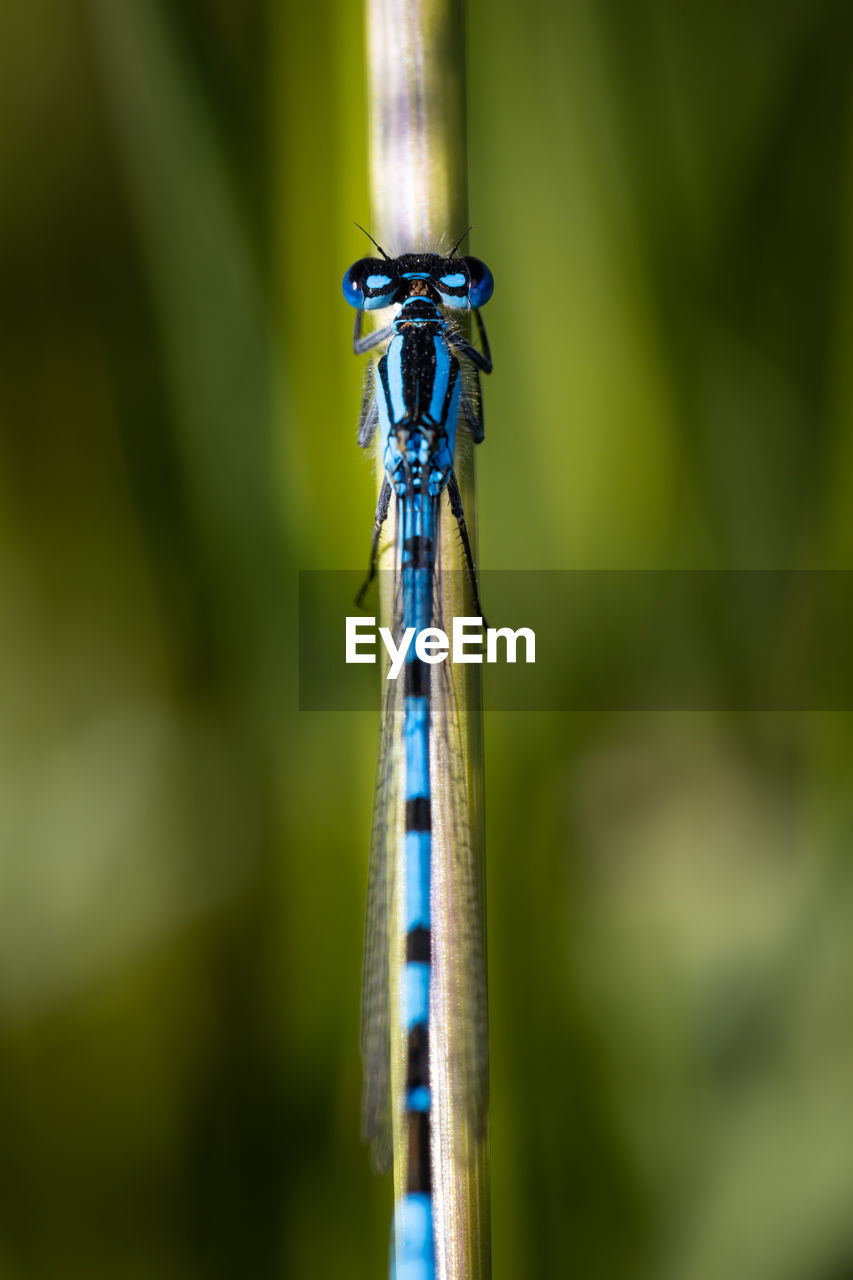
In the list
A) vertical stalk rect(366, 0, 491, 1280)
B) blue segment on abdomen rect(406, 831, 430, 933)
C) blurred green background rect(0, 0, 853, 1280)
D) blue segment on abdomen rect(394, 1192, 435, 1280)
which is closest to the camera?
blue segment on abdomen rect(394, 1192, 435, 1280)

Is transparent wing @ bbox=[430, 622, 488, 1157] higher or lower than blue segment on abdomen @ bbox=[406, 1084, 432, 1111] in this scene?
higher

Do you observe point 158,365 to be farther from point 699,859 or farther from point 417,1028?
point 699,859

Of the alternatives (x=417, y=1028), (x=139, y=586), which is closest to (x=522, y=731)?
(x=417, y=1028)

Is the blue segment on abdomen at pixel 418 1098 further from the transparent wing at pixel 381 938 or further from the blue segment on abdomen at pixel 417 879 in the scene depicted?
the blue segment on abdomen at pixel 417 879

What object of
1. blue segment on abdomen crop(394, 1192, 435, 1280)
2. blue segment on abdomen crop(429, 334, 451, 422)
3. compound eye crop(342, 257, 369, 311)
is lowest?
blue segment on abdomen crop(394, 1192, 435, 1280)

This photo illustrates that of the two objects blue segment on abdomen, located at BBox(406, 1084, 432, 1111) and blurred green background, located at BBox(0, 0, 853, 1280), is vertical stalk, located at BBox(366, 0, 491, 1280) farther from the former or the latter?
blurred green background, located at BBox(0, 0, 853, 1280)

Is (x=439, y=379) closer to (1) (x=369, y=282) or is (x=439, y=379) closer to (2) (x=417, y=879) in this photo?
(1) (x=369, y=282)

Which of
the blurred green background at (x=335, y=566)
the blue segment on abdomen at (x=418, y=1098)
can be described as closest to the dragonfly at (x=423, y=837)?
the blue segment on abdomen at (x=418, y=1098)

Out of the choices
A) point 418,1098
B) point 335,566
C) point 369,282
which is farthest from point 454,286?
point 418,1098

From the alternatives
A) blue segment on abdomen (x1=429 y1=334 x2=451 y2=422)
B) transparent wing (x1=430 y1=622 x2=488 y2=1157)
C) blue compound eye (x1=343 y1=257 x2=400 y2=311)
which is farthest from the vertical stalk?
blue segment on abdomen (x1=429 y1=334 x2=451 y2=422)
